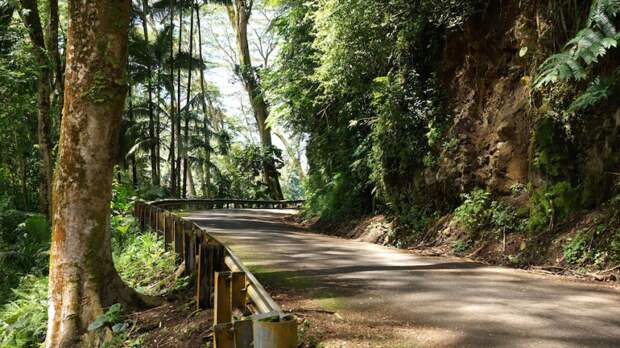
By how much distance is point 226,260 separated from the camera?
5.33 meters

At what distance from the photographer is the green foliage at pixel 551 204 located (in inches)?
314

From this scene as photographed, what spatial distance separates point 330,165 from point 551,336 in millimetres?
12626

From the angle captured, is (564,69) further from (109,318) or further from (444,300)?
(109,318)

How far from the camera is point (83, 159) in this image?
5.88 m

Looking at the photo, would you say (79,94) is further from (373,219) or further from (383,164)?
(373,219)

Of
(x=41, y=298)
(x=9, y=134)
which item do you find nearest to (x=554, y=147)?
(x=41, y=298)

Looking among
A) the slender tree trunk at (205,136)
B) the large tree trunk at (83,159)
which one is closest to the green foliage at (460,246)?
the large tree trunk at (83,159)

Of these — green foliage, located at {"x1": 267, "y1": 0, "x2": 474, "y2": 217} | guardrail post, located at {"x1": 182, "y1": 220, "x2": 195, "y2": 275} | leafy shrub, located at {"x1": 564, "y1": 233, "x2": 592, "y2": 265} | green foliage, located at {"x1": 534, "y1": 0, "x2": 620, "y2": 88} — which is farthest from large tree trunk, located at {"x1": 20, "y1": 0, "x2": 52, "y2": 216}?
leafy shrub, located at {"x1": 564, "y1": 233, "x2": 592, "y2": 265}

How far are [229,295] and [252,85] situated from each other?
85.4 ft

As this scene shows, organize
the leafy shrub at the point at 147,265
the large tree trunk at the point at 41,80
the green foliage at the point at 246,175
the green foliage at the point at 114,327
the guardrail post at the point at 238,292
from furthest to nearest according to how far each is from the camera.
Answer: the green foliage at the point at 246,175, the large tree trunk at the point at 41,80, the leafy shrub at the point at 147,265, the green foliage at the point at 114,327, the guardrail post at the point at 238,292

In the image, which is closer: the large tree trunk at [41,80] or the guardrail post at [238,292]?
the guardrail post at [238,292]

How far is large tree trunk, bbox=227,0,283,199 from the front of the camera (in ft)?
94.2

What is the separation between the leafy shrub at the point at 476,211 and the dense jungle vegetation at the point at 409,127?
28 millimetres

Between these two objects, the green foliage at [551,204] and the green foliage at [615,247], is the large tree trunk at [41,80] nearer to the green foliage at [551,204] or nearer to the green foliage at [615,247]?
the green foliage at [551,204]
